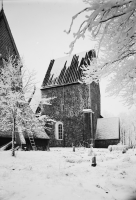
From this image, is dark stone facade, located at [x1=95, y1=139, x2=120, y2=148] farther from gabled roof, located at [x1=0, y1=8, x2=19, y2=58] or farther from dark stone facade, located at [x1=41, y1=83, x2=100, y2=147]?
gabled roof, located at [x1=0, y1=8, x2=19, y2=58]

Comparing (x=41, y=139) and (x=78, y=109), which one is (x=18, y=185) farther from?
(x=78, y=109)

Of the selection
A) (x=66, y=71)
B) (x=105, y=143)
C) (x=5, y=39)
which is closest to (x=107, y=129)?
(x=105, y=143)

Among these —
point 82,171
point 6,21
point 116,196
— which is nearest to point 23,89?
point 82,171

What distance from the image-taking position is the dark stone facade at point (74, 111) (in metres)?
21.8

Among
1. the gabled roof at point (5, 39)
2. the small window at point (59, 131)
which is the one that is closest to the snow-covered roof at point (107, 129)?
the small window at point (59, 131)

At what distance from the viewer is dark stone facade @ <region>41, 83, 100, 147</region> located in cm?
2184

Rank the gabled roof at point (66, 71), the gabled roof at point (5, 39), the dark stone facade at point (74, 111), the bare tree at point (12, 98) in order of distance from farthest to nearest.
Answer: the gabled roof at point (66, 71) < the dark stone facade at point (74, 111) < the gabled roof at point (5, 39) < the bare tree at point (12, 98)

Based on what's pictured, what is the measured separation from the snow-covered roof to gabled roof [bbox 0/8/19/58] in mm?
16175

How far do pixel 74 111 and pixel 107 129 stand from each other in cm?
587

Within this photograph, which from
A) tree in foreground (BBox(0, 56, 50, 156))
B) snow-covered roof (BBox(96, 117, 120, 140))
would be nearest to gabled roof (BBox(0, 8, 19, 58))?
tree in foreground (BBox(0, 56, 50, 156))

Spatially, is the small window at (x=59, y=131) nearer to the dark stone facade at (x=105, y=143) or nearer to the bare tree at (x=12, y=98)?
the dark stone facade at (x=105, y=143)

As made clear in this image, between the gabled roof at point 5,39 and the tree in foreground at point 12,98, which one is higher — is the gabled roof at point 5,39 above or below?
above

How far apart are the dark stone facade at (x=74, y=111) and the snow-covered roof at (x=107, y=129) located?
1.04 metres

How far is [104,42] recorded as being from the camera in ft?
→ 17.0
